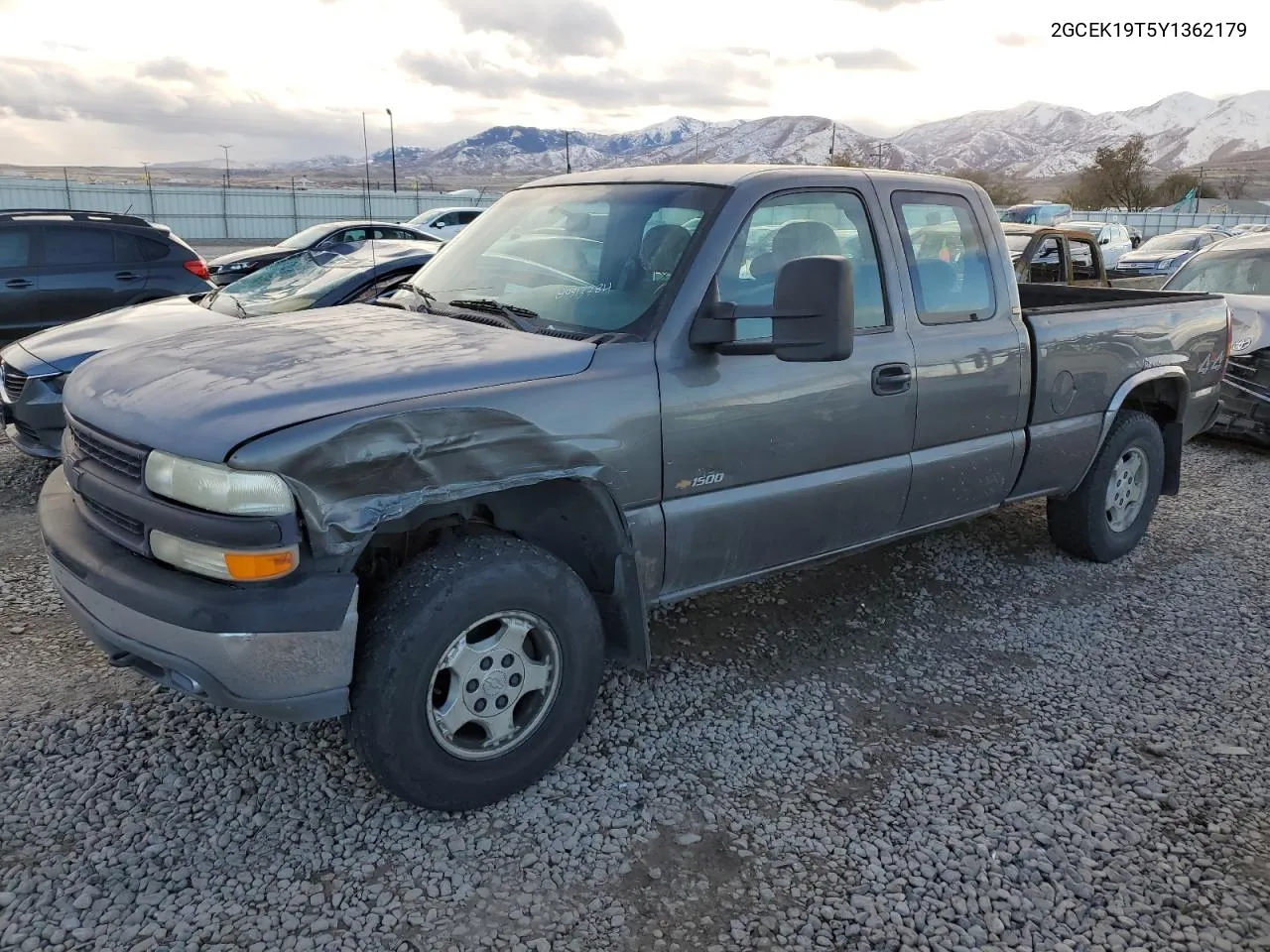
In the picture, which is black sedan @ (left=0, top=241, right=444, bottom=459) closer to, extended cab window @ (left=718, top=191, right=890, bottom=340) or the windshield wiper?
the windshield wiper

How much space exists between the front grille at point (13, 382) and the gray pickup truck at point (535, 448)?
2961mm

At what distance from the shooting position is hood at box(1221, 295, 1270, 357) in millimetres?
7557

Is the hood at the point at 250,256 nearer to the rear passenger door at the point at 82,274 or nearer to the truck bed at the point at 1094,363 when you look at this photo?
the rear passenger door at the point at 82,274

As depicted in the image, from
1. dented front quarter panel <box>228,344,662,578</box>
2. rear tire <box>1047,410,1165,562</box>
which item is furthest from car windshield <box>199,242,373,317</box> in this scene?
rear tire <box>1047,410,1165,562</box>

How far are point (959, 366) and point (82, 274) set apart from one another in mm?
8169

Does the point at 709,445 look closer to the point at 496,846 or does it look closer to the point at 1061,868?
the point at 496,846

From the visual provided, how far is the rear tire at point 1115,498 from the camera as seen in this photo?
500cm

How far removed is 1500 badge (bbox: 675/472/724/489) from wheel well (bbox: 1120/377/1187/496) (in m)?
3.06

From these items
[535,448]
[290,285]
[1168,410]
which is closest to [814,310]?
[535,448]

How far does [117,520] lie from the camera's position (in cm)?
275

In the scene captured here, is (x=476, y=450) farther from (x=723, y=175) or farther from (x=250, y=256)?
(x=250, y=256)

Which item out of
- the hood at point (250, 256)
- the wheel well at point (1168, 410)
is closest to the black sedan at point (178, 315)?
the wheel well at point (1168, 410)

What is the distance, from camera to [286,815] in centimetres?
295

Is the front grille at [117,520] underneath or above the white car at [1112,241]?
underneath
